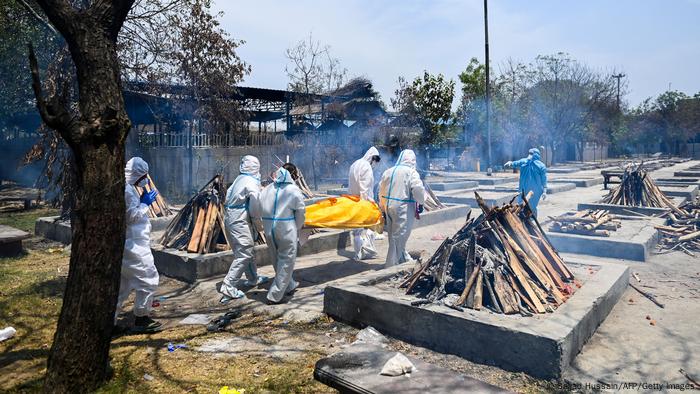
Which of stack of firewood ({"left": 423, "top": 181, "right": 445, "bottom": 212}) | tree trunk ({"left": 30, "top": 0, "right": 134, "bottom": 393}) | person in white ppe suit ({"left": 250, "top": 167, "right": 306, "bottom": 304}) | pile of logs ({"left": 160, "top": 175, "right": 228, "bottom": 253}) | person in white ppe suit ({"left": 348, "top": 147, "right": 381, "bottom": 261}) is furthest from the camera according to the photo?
stack of firewood ({"left": 423, "top": 181, "right": 445, "bottom": 212})

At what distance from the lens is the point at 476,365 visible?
14.3 ft

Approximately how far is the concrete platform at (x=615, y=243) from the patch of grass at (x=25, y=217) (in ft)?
37.9

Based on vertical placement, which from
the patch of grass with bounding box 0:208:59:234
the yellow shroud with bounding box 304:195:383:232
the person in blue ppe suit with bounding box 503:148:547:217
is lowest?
the patch of grass with bounding box 0:208:59:234

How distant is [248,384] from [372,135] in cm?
2079

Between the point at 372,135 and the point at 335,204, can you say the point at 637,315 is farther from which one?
the point at 372,135

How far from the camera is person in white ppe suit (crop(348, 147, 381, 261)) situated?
28.7ft

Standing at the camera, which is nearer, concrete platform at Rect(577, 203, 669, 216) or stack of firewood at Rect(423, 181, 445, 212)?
concrete platform at Rect(577, 203, 669, 216)

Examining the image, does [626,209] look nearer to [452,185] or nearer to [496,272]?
[452,185]

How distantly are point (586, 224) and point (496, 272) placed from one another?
17.6 feet

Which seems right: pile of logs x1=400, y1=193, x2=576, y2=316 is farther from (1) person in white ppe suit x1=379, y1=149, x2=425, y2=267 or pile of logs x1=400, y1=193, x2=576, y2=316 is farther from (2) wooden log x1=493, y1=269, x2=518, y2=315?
(1) person in white ppe suit x1=379, y1=149, x2=425, y2=267

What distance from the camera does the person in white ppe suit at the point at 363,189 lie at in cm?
873

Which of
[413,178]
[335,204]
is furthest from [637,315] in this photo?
[335,204]

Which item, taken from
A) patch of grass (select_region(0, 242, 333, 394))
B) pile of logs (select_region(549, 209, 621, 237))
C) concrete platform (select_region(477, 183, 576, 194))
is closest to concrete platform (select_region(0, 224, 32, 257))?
patch of grass (select_region(0, 242, 333, 394))

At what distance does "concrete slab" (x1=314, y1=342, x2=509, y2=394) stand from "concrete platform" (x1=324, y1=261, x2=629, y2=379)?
92cm
